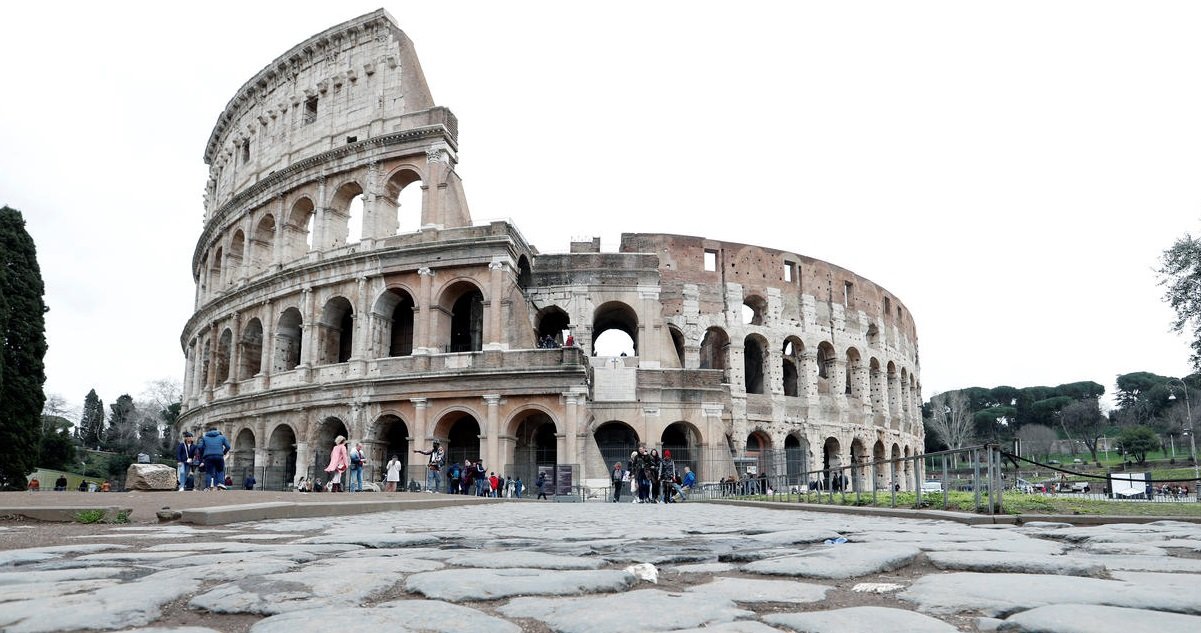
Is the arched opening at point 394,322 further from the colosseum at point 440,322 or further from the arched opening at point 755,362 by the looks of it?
the arched opening at point 755,362

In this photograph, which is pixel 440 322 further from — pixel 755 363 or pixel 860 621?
pixel 860 621

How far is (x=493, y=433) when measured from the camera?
23938 millimetres

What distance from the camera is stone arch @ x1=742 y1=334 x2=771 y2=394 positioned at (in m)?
32.7

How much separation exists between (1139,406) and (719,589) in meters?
81.8

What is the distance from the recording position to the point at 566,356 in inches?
941

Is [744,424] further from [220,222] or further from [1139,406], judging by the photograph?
[1139,406]

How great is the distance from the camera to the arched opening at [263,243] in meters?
30.5

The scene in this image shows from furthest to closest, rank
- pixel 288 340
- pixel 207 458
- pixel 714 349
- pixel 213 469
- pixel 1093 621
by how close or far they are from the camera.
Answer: pixel 714 349, pixel 288 340, pixel 213 469, pixel 207 458, pixel 1093 621

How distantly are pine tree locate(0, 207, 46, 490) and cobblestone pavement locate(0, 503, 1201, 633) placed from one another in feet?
94.1

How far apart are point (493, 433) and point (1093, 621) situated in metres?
22.4

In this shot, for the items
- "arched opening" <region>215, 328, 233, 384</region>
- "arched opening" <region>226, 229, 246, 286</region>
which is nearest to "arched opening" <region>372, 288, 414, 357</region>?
"arched opening" <region>215, 328, 233, 384</region>

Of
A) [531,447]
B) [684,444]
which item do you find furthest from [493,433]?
[684,444]

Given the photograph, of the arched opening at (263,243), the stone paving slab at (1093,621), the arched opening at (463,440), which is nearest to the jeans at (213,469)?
the arched opening at (463,440)

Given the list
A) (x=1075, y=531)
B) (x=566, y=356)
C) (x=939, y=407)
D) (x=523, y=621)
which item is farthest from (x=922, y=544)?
(x=939, y=407)
